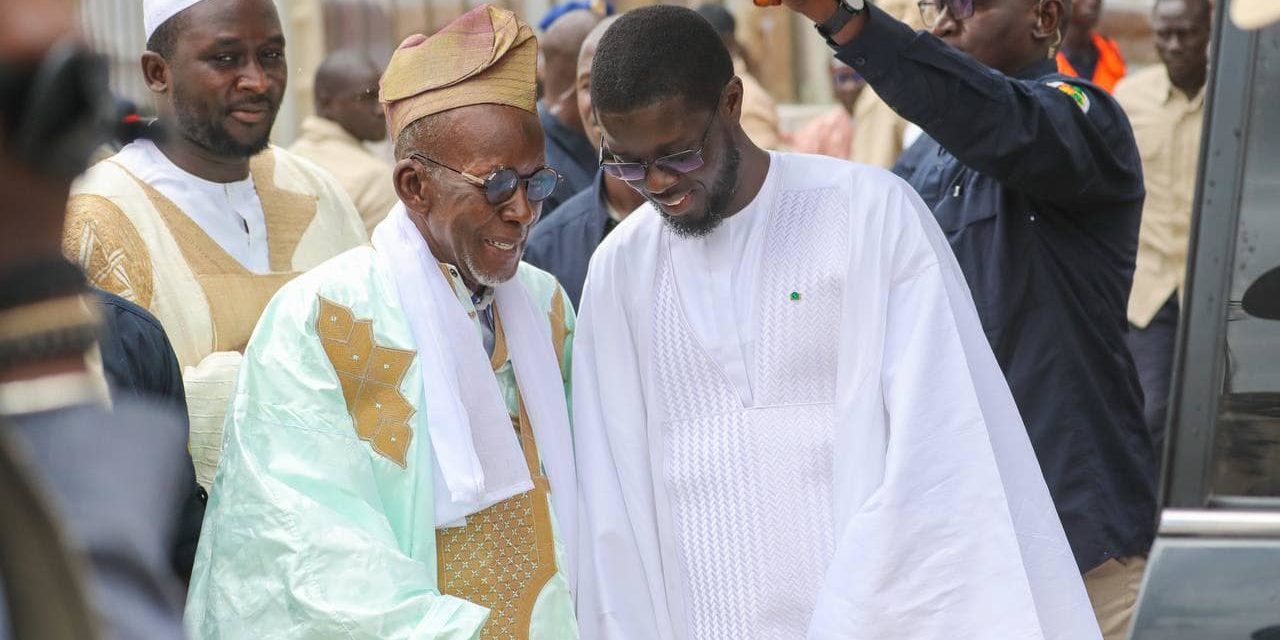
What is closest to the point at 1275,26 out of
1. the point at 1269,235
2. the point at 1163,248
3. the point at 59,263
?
the point at 1269,235

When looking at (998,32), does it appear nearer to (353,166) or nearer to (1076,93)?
(1076,93)

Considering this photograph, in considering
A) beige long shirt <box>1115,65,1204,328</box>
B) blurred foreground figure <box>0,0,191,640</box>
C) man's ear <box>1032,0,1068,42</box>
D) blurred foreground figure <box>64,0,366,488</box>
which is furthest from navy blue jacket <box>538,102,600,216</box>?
blurred foreground figure <box>0,0,191,640</box>

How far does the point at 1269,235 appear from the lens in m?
2.56

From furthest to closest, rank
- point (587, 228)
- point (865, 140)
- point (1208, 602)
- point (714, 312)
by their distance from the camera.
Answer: point (865, 140) < point (587, 228) < point (714, 312) < point (1208, 602)

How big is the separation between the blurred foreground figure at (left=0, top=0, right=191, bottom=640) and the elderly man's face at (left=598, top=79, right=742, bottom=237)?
230 cm

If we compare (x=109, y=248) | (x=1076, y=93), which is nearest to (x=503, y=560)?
(x=109, y=248)

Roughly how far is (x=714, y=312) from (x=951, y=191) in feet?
3.29

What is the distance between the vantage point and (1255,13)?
2617 mm

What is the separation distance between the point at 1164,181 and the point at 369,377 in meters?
4.41

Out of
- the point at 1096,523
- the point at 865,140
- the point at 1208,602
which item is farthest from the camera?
the point at 865,140

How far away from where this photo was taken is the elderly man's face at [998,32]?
4637mm

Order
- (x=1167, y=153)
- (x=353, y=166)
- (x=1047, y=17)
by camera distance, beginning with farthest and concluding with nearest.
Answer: (x=353, y=166) → (x=1167, y=153) → (x=1047, y=17)

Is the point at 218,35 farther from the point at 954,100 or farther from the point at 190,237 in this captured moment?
the point at 954,100

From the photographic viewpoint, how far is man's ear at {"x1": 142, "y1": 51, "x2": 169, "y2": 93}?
4.62 m
